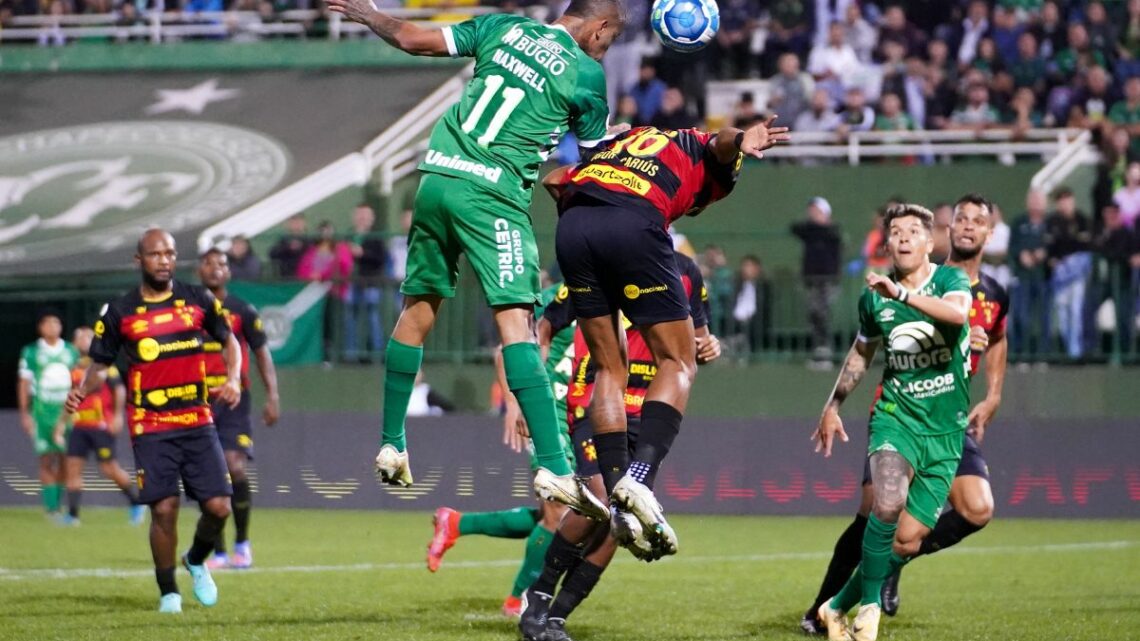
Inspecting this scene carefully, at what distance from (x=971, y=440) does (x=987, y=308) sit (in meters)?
0.80

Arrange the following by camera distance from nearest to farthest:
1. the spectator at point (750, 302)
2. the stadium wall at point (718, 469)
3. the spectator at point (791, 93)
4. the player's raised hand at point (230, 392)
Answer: the player's raised hand at point (230, 392)
the stadium wall at point (718, 469)
the spectator at point (750, 302)
the spectator at point (791, 93)

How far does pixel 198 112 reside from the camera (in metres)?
27.1

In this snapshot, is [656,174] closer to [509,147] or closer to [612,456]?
[509,147]

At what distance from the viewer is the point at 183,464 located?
10.9 metres

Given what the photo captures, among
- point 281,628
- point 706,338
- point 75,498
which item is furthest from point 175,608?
point 75,498

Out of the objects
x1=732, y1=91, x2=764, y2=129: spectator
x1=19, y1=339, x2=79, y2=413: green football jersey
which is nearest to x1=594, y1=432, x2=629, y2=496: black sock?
x1=19, y1=339, x2=79, y2=413: green football jersey

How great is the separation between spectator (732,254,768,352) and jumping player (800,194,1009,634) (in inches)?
345

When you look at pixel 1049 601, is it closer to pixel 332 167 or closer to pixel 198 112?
pixel 332 167

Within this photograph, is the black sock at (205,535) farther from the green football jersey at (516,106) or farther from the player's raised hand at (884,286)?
the player's raised hand at (884,286)

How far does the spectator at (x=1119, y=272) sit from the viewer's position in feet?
61.2

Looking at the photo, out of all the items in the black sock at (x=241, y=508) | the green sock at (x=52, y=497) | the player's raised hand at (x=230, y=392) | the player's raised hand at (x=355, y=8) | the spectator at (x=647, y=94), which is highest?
the player's raised hand at (x=355, y=8)

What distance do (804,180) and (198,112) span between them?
9.62 m

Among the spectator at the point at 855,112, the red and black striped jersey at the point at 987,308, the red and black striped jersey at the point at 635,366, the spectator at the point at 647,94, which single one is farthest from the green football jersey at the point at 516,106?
the spectator at the point at 647,94

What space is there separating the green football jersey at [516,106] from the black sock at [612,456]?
1162 millimetres
